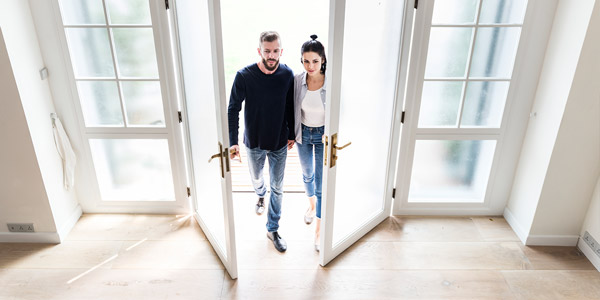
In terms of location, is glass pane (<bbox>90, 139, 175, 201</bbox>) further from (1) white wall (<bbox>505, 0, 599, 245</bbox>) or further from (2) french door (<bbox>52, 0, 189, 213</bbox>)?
(1) white wall (<bbox>505, 0, 599, 245</bbox>)

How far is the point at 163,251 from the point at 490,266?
7.20 ft

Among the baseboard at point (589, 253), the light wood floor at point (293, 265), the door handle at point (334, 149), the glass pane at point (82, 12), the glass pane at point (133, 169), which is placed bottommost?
the light wood floor at point (293, 265)

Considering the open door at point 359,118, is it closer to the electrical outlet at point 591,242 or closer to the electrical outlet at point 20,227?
the electrical outlet at point 591,242

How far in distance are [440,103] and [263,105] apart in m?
1.25

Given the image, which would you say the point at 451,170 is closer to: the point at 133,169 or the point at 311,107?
the point at 311,107

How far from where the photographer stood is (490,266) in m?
2.92

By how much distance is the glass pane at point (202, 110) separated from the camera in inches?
95.6

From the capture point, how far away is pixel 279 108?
109 inches

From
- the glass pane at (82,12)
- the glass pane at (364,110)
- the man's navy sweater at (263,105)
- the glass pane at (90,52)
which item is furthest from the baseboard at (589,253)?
the glass pane at (82,12)

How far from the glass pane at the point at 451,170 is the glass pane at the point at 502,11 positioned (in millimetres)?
854

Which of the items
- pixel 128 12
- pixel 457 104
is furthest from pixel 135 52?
pixel 457 104

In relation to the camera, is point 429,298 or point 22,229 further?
point 22,229

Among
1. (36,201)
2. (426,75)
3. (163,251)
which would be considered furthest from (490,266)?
(36,201)

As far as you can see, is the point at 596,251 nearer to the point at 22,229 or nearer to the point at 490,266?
the point at 490,266
